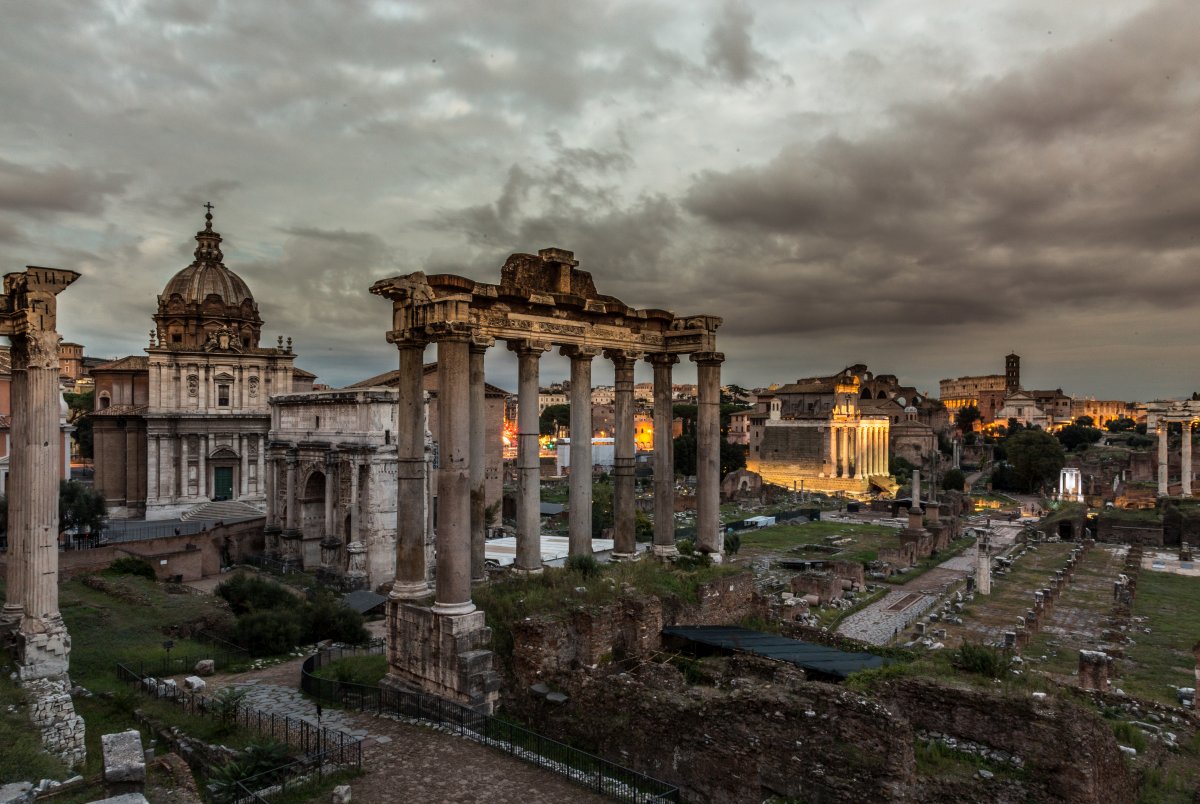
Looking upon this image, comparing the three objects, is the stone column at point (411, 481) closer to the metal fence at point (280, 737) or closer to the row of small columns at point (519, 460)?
the row of small columns at point (519, 460)

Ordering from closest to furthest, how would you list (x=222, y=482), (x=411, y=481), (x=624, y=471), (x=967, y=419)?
1. (x=411, y=481)
2. (x=624, y=471)
3. (x=222, y=482)
4. (x=967, y=419)

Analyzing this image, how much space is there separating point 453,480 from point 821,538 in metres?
38.9

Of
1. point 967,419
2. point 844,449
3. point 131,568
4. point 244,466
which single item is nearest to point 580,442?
point 131,568

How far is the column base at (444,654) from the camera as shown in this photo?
11867mm

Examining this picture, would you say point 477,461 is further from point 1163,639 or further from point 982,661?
point 1163,639

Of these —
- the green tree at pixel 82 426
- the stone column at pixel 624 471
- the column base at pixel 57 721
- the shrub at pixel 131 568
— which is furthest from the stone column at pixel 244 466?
the stone column at pixel 624 471

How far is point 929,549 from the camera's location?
1625 inches

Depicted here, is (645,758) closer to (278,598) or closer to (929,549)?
(278,598)

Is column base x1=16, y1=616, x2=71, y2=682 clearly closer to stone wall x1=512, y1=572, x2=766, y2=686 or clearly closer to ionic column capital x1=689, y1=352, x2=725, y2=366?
stone wall x1=512, y1=572, x2=766, y2=686

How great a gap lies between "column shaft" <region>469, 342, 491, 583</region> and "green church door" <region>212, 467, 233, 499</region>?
31542mm

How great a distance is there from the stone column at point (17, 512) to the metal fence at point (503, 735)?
19.1ft

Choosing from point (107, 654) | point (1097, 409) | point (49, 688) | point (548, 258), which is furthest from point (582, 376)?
point (1097, 409)

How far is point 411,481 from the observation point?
44.0ft

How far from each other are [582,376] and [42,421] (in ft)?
33.2
